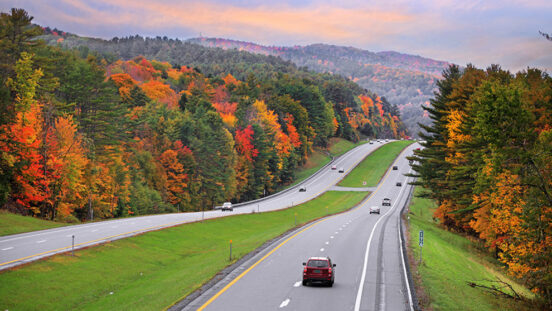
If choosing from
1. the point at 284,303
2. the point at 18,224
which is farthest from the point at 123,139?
the point at 284,303

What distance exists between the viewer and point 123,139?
261ft

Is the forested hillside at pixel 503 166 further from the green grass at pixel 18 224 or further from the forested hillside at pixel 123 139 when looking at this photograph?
the forested hillside at pixel 123 139

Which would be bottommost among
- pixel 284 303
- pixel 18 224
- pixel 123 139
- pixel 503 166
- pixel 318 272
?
pixel 18 224

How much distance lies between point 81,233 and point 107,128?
40015 mm

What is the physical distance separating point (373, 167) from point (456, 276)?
95600 millimetres

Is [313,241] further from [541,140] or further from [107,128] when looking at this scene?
[107,128]

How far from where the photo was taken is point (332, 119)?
15925cm

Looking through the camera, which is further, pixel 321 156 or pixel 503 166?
pixel 321 156

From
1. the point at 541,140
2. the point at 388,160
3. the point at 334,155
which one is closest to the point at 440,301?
the point at 541,140

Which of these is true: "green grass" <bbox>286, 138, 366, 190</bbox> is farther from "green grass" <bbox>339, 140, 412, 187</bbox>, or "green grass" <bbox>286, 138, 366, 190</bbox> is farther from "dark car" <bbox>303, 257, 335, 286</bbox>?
"dark car" <bbox>303, 257, 335, 286</bbox>

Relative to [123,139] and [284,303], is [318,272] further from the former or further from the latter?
[123,139]

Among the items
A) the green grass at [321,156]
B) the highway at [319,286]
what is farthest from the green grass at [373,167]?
the highway at [319,286]

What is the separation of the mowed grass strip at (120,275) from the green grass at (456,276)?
10.6m

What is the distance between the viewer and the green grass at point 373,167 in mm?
109375
